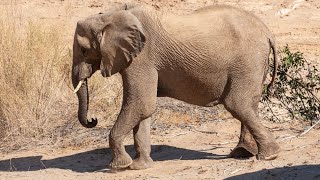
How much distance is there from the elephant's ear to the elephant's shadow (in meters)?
1.16

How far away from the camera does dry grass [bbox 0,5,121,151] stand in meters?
9.75

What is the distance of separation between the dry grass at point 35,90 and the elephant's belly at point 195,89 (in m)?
2.12

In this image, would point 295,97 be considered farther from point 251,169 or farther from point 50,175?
point 50,175

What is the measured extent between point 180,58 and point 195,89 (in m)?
0.35

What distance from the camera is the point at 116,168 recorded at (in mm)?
8086

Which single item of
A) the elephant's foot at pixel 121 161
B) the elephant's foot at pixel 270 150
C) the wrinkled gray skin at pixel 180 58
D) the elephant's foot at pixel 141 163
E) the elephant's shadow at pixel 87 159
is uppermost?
the wrinkled gray skin at pixel 180 58

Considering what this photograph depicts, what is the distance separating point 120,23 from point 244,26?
1.20m

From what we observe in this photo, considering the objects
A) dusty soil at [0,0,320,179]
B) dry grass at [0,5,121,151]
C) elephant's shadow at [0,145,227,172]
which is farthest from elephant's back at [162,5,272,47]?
dry grass at [0,5,121,151]

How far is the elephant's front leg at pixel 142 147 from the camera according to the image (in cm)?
820

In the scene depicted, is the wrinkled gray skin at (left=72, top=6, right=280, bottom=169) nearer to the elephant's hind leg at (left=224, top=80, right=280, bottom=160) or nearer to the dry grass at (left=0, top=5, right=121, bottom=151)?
the elephant's hind leg at (left=224, top=80, right=280, bottom=160)

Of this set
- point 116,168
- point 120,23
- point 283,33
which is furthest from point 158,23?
point 283,33

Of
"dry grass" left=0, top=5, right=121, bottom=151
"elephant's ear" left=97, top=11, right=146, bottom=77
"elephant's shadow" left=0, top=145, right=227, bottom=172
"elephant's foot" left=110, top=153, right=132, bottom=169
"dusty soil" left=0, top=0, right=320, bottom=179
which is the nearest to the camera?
"dusty soil" left=0, top=0, right=320, bottom=179

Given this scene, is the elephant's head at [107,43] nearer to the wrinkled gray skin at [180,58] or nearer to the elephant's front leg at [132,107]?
the wrinkled gray skin at [180,58]

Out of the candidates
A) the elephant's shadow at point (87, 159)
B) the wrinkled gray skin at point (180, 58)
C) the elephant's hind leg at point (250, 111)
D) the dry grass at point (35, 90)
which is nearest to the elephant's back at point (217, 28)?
the wrinkled gray skin at point (180, 58)
